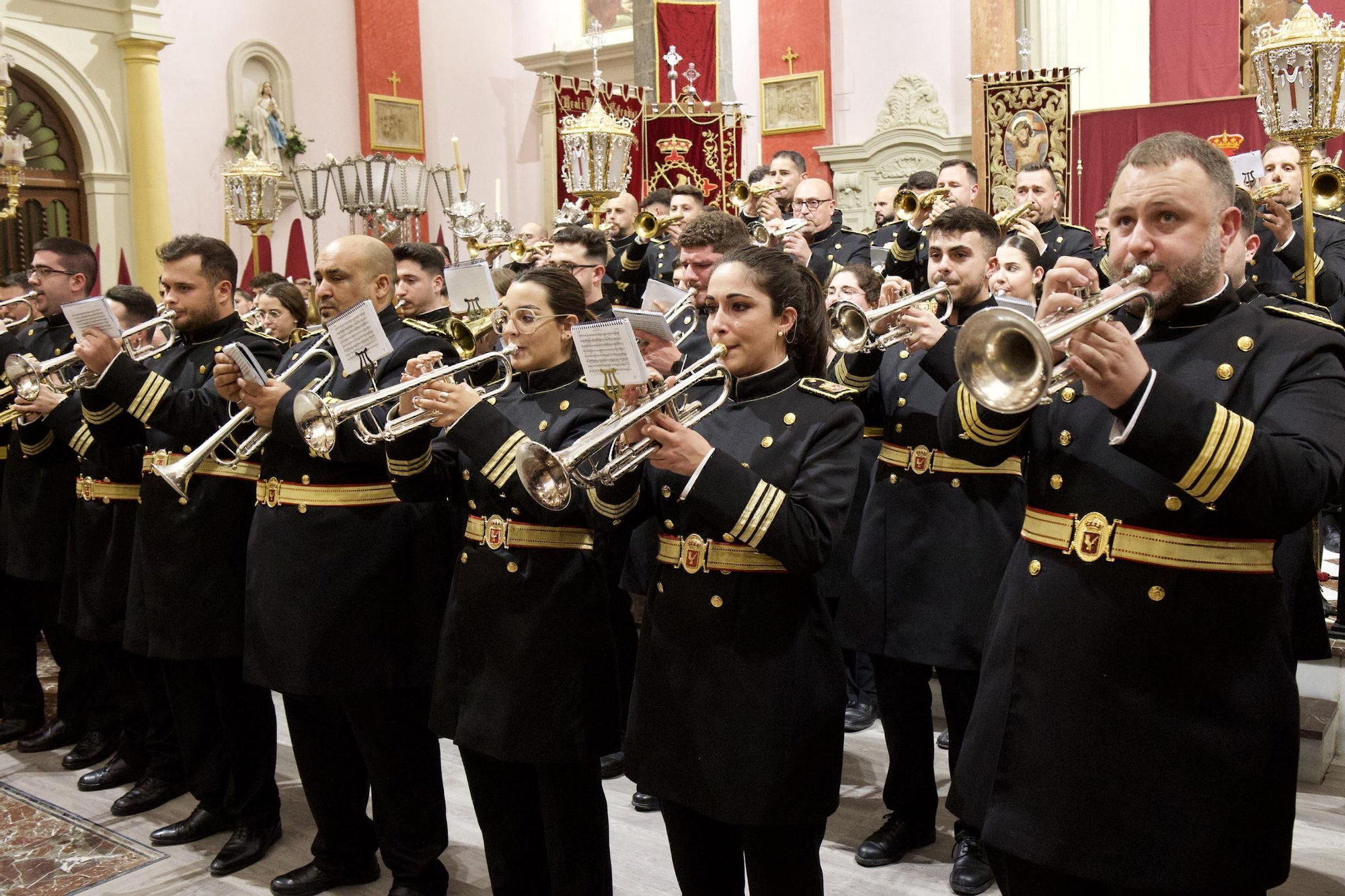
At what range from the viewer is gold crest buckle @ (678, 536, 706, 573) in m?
2.73

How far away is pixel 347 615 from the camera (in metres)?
3.57

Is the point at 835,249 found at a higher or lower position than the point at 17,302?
higher

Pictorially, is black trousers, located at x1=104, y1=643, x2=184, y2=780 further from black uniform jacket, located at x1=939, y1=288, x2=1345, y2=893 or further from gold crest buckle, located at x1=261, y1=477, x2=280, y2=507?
black uniform jacket, located at x1=939, y1=288, x2=1345, y2=893

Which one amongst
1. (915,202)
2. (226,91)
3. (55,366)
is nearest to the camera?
(55,366)

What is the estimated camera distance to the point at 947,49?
41.2ft

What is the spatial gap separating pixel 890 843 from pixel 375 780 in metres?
1.56

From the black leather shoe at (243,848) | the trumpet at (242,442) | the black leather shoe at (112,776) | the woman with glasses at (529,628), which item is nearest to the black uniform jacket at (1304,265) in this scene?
the woman with glasses at (529,628)

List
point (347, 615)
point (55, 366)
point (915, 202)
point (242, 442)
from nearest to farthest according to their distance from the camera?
point (347, 615), point (242, 442), point (55, 366), point (915, 202)

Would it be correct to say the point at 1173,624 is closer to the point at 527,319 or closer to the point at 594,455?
the point at 594,455

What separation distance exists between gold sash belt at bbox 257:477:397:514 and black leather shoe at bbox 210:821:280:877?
3.98 feet

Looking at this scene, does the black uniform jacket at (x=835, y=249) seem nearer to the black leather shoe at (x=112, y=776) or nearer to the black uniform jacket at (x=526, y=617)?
the black uniform jacket at (x=526, y=617)

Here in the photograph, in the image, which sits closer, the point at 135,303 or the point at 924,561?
the point at 924,561

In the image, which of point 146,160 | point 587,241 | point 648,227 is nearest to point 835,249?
point 648,227

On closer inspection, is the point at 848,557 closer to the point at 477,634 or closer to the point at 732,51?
the point at 477,634
